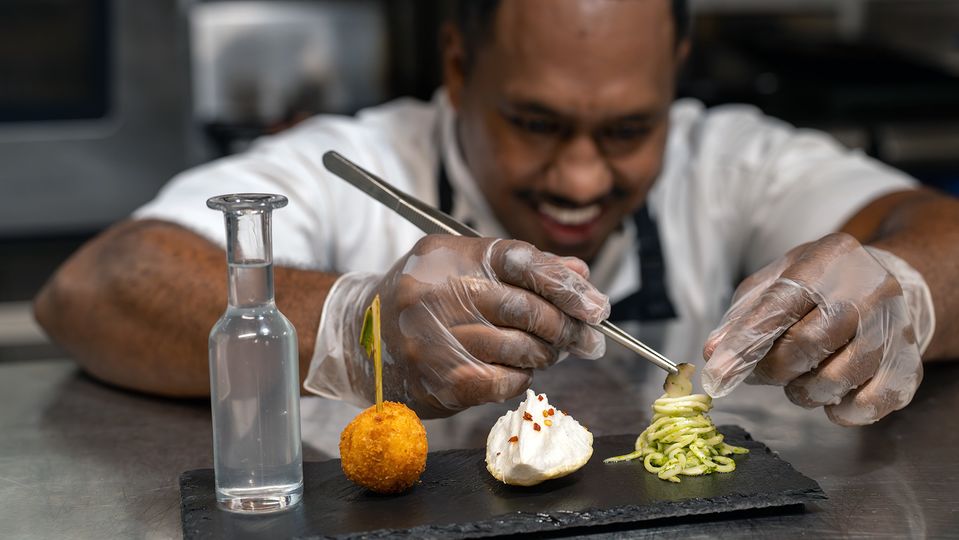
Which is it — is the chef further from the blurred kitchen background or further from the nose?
the blurred kitchen background

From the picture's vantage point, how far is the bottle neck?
1.13 metres

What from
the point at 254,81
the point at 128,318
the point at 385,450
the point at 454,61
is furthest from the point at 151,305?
the point at 254,81

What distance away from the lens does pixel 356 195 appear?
91.4 inches

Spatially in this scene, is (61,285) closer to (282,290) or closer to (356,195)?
(282,290)

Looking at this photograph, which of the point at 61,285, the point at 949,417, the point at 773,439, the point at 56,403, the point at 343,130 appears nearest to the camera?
the point at 773,439

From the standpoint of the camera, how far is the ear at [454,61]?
228cm

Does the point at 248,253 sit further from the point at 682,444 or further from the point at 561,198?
the point at 561,198

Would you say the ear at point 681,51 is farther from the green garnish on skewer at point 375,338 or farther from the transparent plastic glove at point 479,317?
the green garnish on skewer at point 375,338

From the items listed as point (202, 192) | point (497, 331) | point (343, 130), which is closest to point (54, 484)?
point (497, 331)

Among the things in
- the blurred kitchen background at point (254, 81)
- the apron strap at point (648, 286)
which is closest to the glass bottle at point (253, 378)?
the apron strap at point (648, 286)

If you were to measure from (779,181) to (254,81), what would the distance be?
64.1 inches

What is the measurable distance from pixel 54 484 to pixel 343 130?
1.23m

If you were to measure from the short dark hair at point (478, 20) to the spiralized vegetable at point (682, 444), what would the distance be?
96 cm

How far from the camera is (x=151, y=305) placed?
1773 millimetres
